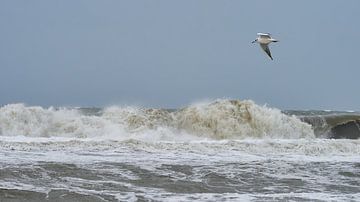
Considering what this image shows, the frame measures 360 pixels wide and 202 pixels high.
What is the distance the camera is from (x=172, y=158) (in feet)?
38.2

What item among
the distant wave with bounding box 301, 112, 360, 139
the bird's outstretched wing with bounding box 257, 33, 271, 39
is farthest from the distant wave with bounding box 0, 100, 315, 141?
the bird's outstretched wing with bounding box 257, 33, 271, 39

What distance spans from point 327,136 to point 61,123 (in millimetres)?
9357

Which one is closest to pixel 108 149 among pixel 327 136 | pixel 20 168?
pixel 20 168

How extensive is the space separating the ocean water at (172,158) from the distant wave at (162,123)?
0.11 ft

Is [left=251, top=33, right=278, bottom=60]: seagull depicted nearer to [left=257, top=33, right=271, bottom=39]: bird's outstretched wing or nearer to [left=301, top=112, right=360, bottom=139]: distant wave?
[left=257, top=33, right=271, bottom=39]: bird's outstretched wing

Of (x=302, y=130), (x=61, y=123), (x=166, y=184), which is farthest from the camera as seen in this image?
(x=302, y=130)

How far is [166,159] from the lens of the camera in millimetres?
11445

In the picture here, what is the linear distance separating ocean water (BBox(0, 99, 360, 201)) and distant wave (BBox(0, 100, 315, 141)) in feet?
0.11

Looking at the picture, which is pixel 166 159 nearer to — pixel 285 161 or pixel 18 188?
pixel 285 161

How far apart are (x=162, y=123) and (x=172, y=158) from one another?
7.58m

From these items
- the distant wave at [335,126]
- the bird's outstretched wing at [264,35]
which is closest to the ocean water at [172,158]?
the distant wave at [335,126]

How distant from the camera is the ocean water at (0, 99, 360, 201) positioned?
8117 millimetres

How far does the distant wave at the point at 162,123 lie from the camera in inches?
700

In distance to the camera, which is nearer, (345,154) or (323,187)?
(323,187)
